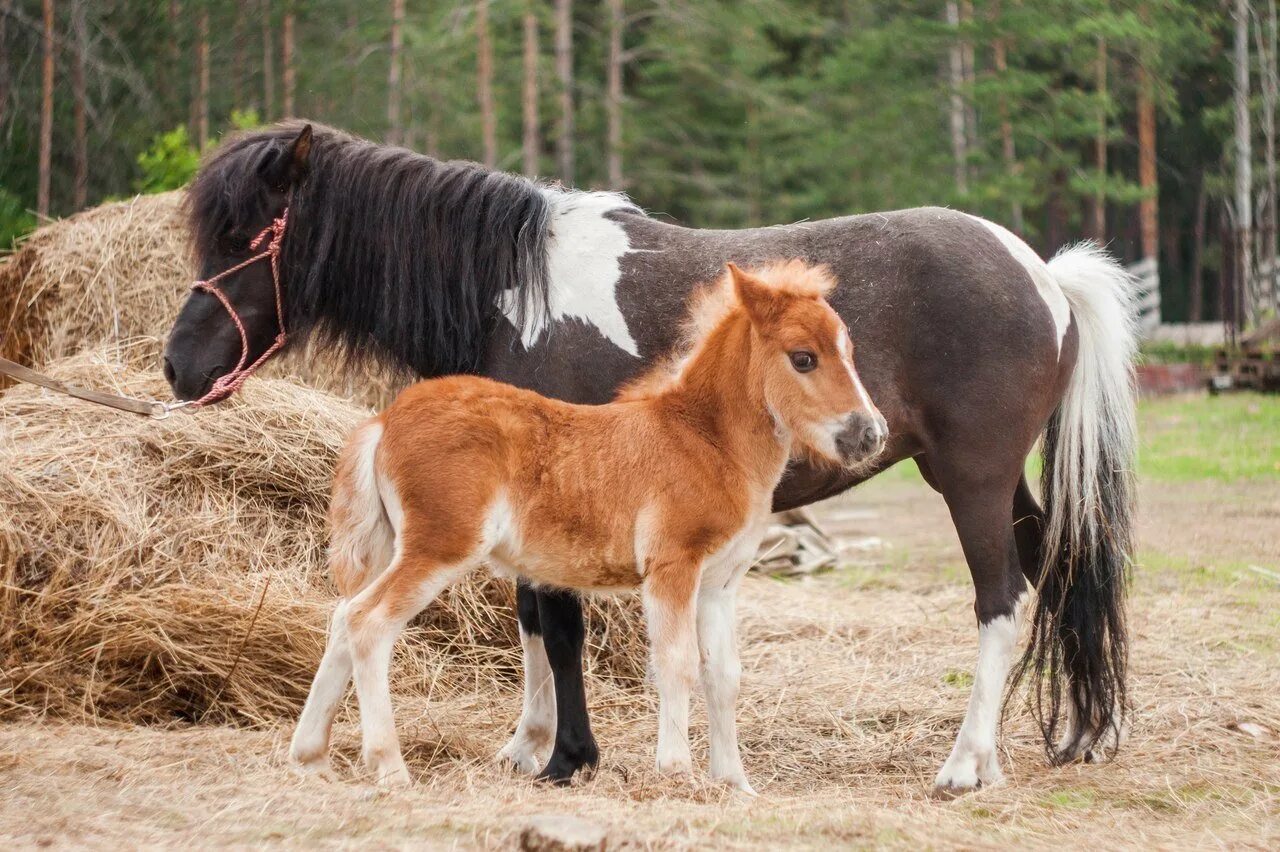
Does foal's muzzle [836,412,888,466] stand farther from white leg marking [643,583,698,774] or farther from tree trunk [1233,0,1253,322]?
tree trunk [1233,0,1253,322]

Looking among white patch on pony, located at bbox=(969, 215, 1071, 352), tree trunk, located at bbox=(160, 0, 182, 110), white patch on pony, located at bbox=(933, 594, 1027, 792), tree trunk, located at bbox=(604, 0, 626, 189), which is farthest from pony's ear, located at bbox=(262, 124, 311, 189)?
tree trunk, located at bbox=(604, 0, 626, 189)

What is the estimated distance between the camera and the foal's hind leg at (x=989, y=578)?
14.4 ft

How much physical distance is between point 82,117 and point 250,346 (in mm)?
10139

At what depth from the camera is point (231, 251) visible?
4.72 m

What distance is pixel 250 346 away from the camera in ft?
15.6

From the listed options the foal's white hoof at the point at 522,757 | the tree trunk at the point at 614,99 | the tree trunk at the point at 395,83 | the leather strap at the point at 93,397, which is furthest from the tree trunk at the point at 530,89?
the foal's white hoof at the point at 522,757

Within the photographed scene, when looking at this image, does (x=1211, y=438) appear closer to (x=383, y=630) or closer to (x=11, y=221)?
(x=383, y=630)

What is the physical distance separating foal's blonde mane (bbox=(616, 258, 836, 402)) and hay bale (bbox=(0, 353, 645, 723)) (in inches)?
67.6

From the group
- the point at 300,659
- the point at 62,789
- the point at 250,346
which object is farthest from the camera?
the point at 300,659

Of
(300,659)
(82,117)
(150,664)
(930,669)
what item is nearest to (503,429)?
(300,659)

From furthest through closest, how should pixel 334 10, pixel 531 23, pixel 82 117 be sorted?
pixel 531 23
pixel 334 10
pixel 82 117

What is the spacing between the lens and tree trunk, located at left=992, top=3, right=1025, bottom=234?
22.0 meters

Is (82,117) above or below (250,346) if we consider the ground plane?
above

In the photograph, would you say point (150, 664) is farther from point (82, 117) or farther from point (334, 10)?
point (334, 10)
